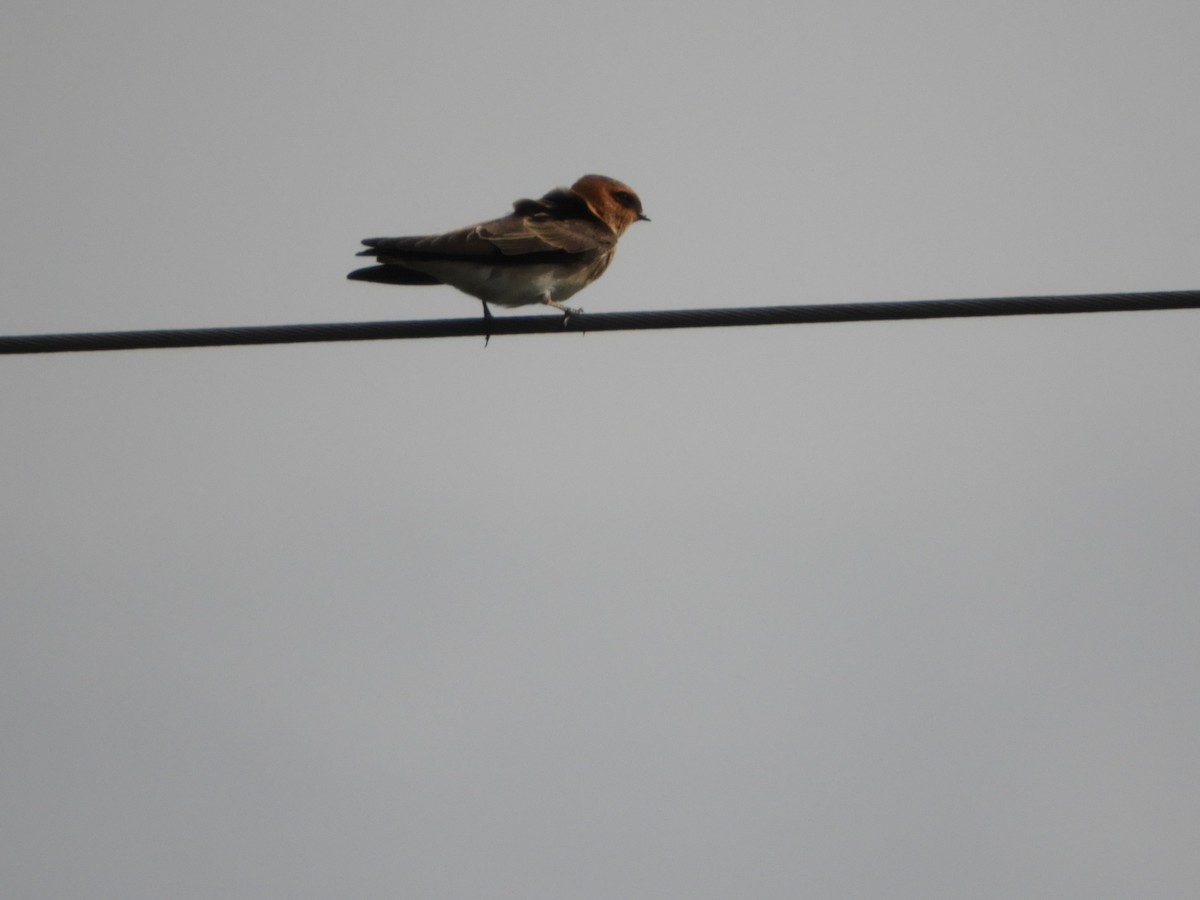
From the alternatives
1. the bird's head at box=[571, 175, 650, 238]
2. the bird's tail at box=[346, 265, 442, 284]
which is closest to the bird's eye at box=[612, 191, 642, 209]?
the bird's head at box=[571, 175, 650, 238]

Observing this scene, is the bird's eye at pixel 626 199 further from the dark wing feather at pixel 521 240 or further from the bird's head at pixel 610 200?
the dark wing feather at pixel 521 240

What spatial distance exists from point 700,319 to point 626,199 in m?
4.53

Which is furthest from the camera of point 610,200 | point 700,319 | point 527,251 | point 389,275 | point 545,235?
point 610,200

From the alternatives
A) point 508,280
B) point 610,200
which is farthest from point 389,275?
point 610,200

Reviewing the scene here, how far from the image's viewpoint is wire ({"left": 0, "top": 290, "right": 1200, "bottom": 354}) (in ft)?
22.9

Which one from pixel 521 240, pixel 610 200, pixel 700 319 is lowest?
pixel 700 319

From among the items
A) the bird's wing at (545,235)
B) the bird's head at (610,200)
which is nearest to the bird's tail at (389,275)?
the bird's wing at (545,235)

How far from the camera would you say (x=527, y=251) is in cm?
977

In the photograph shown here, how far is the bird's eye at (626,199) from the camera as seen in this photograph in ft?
37.5

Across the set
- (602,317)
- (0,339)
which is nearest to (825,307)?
(602,317)

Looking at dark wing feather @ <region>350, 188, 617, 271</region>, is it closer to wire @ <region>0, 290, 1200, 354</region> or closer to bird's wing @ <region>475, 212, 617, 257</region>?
bird's wing @ <region>475, 212, 617, 257</region>

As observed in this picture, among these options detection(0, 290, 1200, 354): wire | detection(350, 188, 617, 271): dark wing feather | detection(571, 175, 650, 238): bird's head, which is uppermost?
detection(571, 175, 650, 238): bird's head

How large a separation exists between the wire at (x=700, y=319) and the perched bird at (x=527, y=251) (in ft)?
5.50

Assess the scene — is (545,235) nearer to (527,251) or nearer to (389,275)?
(527,251)
